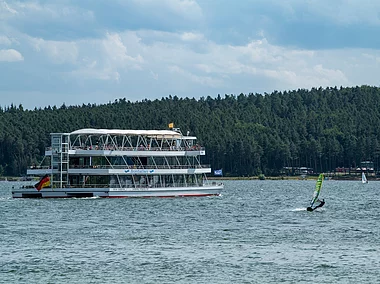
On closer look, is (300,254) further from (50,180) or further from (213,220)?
(50,180)

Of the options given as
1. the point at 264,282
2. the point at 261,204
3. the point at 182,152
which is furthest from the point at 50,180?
the point at 264,282

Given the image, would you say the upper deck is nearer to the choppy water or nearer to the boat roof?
the boat roof

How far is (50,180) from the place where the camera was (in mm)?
111875

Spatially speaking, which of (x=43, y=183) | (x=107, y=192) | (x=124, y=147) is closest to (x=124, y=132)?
(x=124, y=147)

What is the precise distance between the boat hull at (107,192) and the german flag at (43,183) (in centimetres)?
52

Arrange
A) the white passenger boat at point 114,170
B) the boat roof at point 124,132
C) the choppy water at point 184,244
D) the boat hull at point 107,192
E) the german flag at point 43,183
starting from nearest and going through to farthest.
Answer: the choppy water at point 184,244 < the boat hull at point 107,192 < the german flag at point 43,183 < the white passenger boat at point 114,170 < the boat roof at point 124,132

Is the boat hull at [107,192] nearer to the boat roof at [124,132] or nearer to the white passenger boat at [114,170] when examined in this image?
the white passenger boat at [114,170]

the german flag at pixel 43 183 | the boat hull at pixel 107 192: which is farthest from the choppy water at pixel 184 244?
the german flag at pixel 43 183

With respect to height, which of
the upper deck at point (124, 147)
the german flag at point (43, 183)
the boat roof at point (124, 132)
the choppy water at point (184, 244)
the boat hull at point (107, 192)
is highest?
the boat roof at point (124, 132)

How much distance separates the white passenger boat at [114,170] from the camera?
366ft

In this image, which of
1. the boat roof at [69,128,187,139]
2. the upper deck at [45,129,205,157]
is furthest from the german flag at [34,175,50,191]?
the boat roof at [69,128,187,139]

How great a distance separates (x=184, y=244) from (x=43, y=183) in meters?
47.6

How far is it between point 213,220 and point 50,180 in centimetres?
3123

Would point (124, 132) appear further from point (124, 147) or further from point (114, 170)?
point (114, 170)
